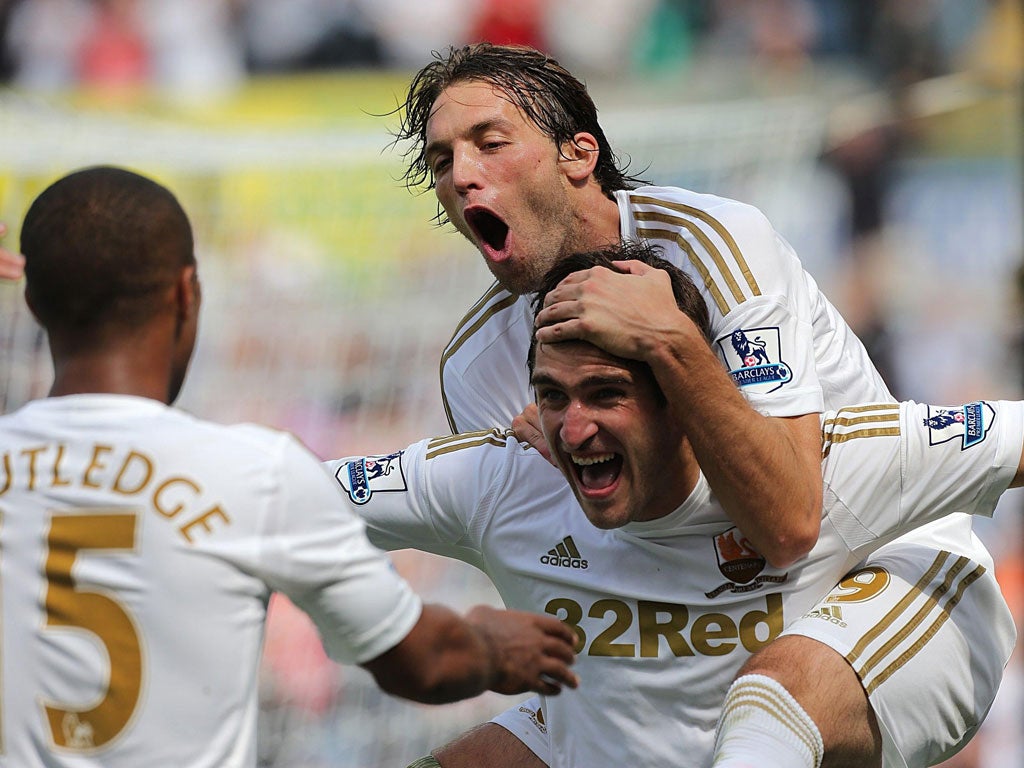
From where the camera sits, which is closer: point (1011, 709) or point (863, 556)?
point (863, 556)

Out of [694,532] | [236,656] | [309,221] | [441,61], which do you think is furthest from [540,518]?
[309,221]

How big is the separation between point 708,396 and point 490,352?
51.8 inches

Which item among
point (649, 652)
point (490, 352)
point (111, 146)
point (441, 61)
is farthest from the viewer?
point (111, 146)

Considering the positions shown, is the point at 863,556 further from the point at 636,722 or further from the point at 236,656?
the point at 236,656

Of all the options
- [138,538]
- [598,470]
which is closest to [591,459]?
[598,470]

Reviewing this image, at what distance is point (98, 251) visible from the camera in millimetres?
2600

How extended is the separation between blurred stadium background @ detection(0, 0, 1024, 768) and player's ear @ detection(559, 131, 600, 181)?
15.5 ft

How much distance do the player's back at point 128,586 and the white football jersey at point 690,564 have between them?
1.47 meters

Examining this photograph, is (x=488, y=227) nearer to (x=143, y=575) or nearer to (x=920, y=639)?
(x=920, y=639)

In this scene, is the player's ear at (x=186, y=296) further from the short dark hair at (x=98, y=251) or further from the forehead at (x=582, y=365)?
the forehead at (x=582, y=365)

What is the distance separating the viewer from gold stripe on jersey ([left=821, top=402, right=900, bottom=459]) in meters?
3.80

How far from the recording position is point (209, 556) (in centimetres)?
259

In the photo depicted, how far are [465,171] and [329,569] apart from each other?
215 cm

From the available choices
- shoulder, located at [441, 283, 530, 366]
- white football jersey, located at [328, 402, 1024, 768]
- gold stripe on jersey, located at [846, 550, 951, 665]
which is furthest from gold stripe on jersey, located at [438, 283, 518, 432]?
gold stripe on jersey, located at [846, 550, 951, 665]
